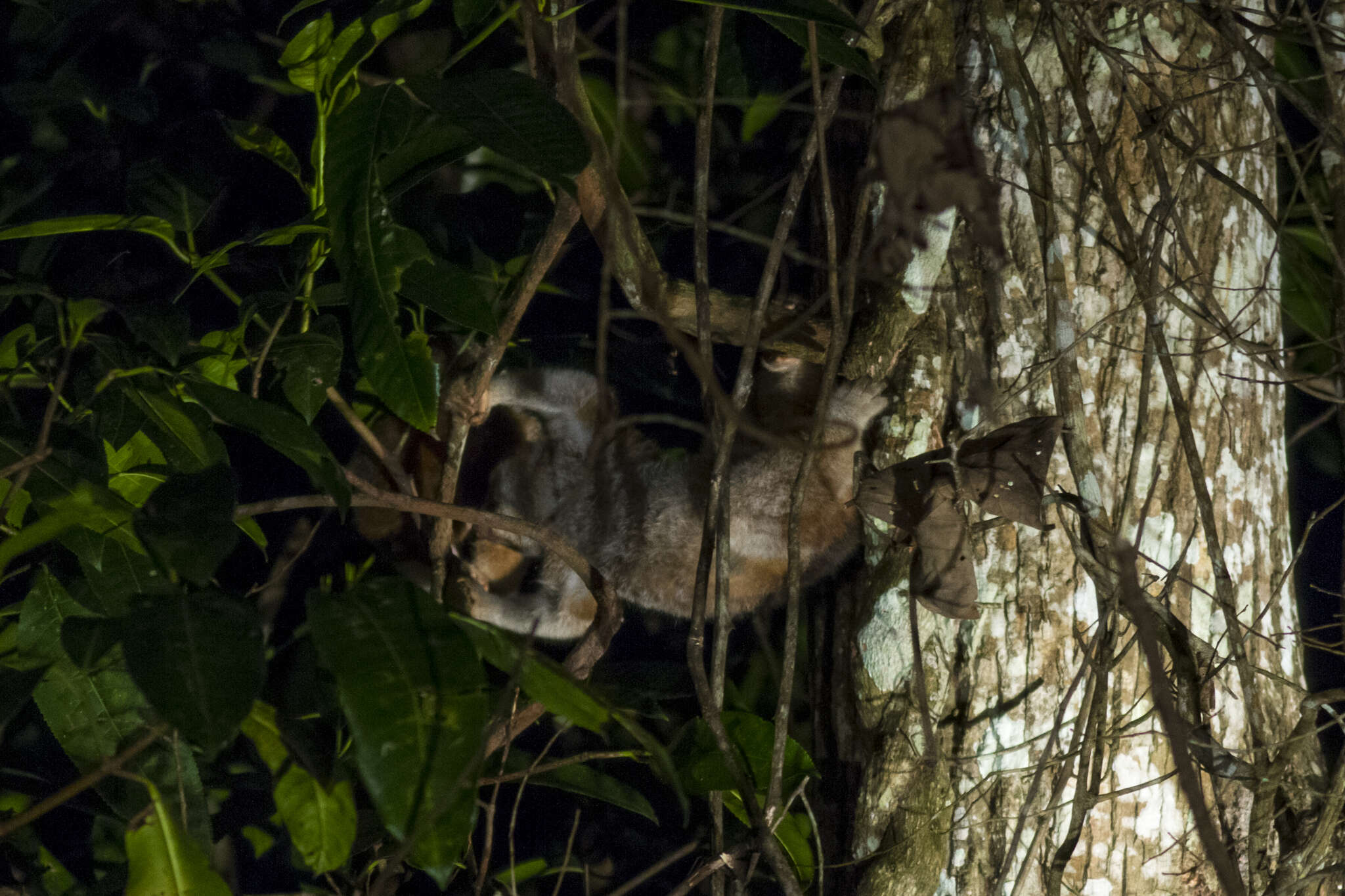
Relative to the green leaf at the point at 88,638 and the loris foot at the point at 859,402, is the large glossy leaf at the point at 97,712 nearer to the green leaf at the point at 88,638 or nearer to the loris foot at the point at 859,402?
the green leaf at the point at 88,638

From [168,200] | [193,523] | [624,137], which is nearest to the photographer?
[193,523]

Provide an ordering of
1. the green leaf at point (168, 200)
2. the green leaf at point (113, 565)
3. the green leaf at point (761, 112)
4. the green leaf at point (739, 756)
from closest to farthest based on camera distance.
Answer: the green leaf at point (113, 565) → the green leaf at point (739, 756) → the green leaf at point (168, 200) → the green leaf at point (761, 112)

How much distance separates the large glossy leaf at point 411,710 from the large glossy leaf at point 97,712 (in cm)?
33

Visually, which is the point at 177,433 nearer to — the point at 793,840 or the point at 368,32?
the point at 368,32

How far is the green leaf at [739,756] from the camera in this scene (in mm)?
868

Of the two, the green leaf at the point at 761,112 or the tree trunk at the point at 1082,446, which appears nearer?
the tree trunk at the point at 1082,446

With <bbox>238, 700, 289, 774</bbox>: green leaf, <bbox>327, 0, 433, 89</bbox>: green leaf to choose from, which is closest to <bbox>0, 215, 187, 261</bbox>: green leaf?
<bbox>327, 0, 433, 89</bbox>: green leaf

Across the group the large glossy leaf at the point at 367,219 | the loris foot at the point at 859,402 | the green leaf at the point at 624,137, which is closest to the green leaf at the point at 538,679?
the large glossy leaf at the point at 367,219

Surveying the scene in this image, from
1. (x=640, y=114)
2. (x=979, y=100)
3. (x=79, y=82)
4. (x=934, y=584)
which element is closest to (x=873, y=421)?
(x=934, y=584)

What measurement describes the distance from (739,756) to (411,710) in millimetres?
474

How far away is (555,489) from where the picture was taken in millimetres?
1256

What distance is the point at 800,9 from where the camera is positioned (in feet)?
2.18

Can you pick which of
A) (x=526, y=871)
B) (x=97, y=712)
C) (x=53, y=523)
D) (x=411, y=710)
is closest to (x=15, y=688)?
(x=97, y=712)

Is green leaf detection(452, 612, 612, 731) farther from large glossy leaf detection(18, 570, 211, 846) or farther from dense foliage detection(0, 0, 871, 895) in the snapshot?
large glossy leaf detection(18, 570, 211, 846)
